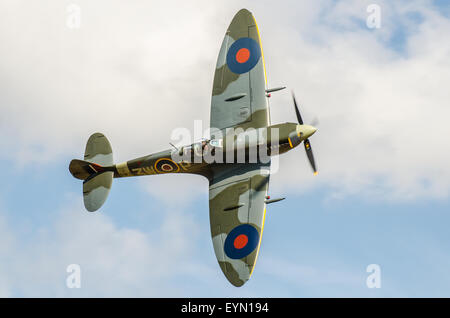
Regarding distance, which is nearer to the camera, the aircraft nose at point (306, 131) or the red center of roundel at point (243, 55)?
the aircraft nose at point (306, 131)

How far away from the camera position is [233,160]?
28.2m

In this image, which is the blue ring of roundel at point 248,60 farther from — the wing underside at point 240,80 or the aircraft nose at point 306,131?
the aircraft nose at point 306,131

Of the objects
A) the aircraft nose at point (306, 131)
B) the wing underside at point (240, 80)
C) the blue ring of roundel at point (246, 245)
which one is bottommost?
the blue ring of roundel at point (246, 245)

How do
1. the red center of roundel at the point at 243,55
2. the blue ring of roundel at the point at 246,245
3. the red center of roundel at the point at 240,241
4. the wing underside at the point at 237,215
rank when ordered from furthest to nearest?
the red center of roundel at the point at 243,55, the red center of roundel at the point at 240,241, the blue ring of roundel at the point at 246,245, the wing underside at the point at 237,215

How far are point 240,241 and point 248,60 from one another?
8087 mm

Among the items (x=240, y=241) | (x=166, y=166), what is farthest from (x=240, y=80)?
(x=240, y=241)

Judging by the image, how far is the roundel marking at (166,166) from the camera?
29066 mm

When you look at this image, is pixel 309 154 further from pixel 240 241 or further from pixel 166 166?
pixel 166 166

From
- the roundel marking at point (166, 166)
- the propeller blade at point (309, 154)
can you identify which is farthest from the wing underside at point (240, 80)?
the roundel marking at point (166, 166)

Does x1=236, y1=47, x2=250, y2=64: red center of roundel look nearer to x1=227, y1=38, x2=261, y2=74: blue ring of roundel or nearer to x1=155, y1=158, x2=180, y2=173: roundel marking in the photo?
x1=227, y1=38, x2=261, y2=74: blue ring of roundel

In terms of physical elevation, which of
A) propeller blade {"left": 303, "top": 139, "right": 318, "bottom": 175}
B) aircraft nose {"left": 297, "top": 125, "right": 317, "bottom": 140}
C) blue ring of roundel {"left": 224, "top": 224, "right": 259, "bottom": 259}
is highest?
aircraft nose {"left": 297, "top": 125, "right": 317, "bottom": 140}

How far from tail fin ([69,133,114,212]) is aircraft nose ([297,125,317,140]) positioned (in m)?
8.67

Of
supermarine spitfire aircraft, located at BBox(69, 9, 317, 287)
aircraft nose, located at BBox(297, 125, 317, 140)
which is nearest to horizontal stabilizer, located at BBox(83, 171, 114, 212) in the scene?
supermarine spitfire aircraft, located at BBox(69, 9, 317, 287)

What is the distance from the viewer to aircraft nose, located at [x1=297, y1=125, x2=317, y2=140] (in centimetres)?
2712
